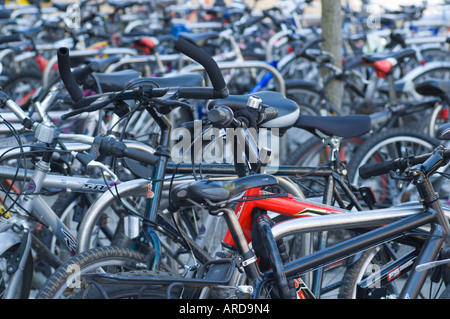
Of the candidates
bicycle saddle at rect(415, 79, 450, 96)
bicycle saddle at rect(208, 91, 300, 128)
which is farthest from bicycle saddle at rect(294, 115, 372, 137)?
bicycle saddle at rect(415, 79, 450, 96)

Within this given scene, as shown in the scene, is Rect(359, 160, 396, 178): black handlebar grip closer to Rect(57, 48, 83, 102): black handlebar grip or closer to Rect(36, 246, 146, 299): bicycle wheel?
Rect(36, 246, 146, 299): bicycle wheel

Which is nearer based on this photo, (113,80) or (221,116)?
(221,116)

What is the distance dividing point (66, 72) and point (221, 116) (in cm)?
72

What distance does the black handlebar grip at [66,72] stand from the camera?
231cm

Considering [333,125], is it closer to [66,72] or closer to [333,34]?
[66,72]

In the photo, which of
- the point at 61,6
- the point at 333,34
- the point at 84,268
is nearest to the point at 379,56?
the point at 333,34

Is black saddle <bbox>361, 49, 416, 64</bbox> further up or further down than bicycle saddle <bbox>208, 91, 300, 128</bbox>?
further up

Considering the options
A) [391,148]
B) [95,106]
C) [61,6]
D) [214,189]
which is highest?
[61,6]

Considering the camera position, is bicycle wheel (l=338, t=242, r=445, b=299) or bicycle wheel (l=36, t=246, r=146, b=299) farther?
bicycle wheel (l=338, t=242, r=445, b=299)

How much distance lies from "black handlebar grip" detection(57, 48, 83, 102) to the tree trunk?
2.85 meters

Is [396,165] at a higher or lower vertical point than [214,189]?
higher

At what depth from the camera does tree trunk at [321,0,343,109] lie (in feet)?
15.4

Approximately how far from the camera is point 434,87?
4.29 metres

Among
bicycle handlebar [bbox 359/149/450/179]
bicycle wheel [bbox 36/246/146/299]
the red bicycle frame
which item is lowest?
bicycle wheel [bbox 36/246/146/299]
